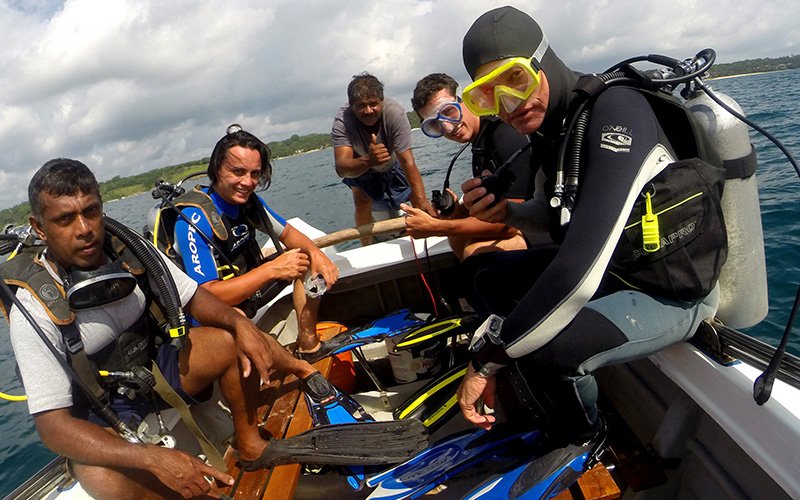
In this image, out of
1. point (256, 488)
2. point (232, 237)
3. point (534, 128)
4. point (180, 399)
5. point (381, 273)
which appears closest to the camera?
point (534, 128)

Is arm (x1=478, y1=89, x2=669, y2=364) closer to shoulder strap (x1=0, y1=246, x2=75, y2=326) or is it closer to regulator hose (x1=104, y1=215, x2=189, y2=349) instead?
regulator hose (x1=104, y1=215, x2=189, y2=349)

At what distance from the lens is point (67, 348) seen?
1925 millimetres

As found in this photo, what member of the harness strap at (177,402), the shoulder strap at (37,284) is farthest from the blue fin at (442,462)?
the shoulder strap at (37,284)

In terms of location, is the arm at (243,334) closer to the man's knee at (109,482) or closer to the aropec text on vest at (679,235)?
the man's knee at (109,482)

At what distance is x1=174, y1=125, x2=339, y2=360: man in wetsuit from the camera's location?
9.23 feet

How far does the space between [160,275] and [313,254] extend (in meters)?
1.29

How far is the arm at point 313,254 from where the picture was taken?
3.21 meters

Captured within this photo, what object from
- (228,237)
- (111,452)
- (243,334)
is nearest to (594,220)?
(243,334)

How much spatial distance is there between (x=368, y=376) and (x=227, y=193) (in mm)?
1633

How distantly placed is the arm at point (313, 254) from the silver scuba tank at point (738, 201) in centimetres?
229

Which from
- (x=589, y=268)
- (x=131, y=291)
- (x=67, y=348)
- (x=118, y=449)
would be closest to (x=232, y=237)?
(x=131, y=291)

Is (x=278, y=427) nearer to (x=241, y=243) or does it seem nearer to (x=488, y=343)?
(x=241, y=243)

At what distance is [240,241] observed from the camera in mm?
3201

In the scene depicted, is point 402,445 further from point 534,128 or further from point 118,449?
point 534,128
